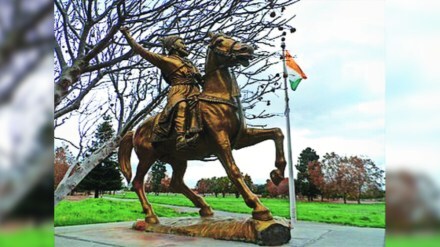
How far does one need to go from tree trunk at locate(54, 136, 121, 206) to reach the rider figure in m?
3.73

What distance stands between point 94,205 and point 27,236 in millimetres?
7503

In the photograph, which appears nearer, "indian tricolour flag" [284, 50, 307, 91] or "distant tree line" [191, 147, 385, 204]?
"distant tree line" [191, 147, 385, 204]

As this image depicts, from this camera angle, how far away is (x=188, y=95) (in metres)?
3.64

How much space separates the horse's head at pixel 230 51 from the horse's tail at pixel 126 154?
1.29m

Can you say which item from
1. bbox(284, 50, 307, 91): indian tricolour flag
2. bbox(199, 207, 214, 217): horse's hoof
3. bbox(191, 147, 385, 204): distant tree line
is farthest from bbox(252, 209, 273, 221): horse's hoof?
bbox(284, 50, 307, 91): indian tricolour flag

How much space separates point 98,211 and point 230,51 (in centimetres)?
574

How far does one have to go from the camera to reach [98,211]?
8.17 metres

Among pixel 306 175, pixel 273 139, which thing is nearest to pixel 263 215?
pixel 273 139

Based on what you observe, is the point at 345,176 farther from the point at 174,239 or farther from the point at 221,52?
the point at 174,239

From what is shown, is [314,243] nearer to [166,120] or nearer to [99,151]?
[166,120]

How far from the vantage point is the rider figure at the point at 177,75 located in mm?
3541

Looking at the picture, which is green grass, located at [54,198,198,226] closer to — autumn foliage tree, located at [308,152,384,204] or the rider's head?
autumn foliage tree, located at [308,152,384,204]

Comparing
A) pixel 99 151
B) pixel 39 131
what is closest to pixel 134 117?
pixel 99 151

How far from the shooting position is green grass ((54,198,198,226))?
24.4ft
